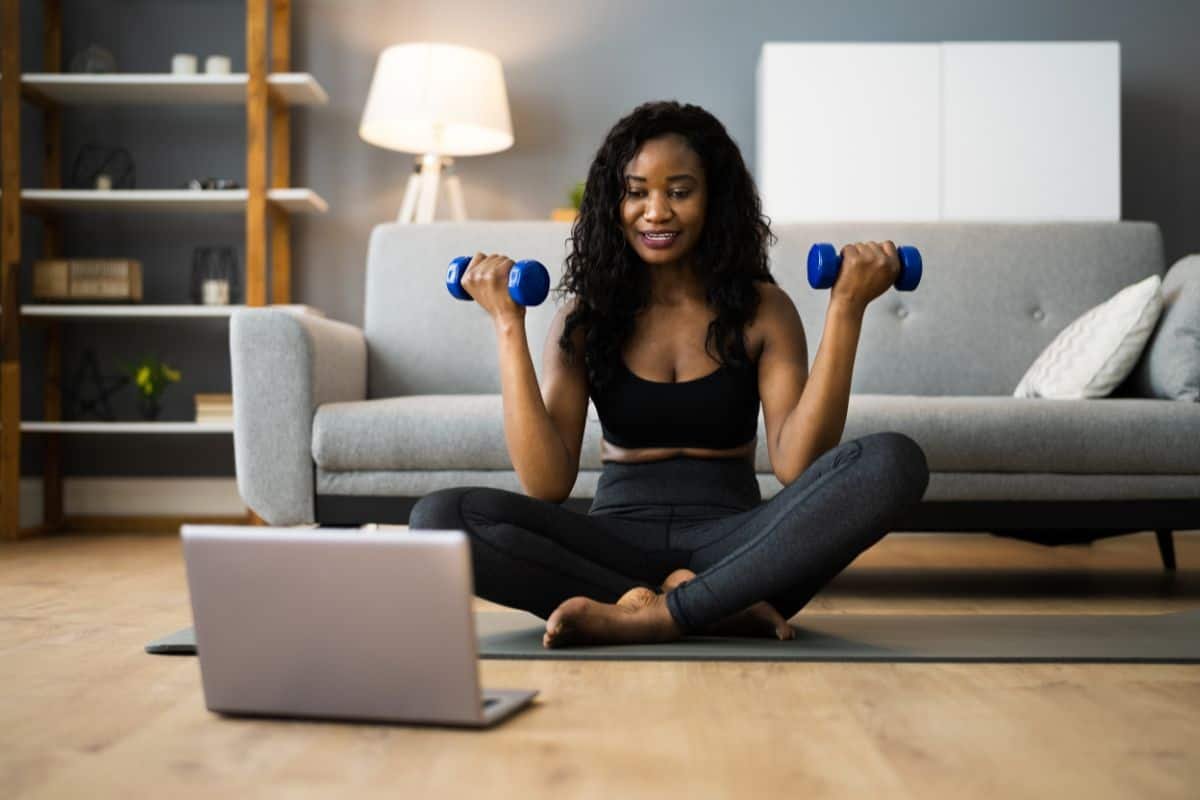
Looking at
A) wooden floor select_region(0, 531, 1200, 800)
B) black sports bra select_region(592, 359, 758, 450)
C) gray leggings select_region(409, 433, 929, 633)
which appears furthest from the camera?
black sports bra select_region(592, 359, 758, 450)

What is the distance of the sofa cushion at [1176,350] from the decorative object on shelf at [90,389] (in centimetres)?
323

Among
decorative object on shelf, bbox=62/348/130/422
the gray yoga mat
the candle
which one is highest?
the candle

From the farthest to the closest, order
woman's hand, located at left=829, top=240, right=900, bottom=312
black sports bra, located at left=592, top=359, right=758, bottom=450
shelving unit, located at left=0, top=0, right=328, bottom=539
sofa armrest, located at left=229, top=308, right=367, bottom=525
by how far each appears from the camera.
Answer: shelving unit, located at left=0, top=0, right=328, bottom=539 → sofa armrest, located at left=229, top=308, right=367, bottom=525 → black sports bra, located at left=592, top=359, right=758, bottom=450 → woman's hand, located at left=829, top=240, right=900, bottom=312

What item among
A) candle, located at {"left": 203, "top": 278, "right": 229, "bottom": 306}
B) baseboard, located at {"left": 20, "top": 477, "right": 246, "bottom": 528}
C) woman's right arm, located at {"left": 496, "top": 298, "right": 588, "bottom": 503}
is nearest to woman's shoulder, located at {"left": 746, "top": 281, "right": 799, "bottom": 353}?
woman's right arm, located at {"left": 496, "top": 298, "right": 588, "bottom": 503}

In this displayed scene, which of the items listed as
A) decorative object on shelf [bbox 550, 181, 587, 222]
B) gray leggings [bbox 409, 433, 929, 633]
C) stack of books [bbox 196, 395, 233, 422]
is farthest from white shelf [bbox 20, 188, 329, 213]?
gray leggings [bbox 409, 433, 929, 633]

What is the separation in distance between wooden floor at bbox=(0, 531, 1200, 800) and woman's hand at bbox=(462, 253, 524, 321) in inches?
19.5

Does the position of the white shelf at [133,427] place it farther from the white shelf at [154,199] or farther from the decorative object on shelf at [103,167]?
the decorative object on shelf at [103,167]

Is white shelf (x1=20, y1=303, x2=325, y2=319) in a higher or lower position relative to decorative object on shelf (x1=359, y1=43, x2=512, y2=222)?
lower

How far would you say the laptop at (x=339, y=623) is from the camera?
116 centimetres

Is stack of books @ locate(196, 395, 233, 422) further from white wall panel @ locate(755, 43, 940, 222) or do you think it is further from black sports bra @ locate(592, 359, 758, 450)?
black sports bra @ locate(592, 359, 758, 450)

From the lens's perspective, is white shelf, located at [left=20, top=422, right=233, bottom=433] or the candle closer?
white shelf, located at [left=20, top=422, right=233, bottom=433]

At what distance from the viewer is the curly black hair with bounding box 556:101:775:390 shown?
6.29 feet

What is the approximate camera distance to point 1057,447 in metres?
2.48

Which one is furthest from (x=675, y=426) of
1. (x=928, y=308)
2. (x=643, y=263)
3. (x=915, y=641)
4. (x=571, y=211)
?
(x=571, y=211)
